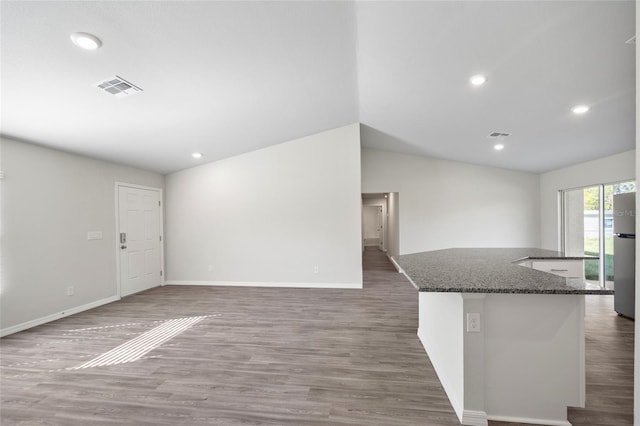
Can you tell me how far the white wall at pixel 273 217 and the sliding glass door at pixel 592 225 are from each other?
4.28m

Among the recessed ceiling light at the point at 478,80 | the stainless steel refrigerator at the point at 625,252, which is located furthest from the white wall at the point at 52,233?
the stainless steel refrigerator at the point at 625,252

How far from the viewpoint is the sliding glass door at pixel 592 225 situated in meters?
4.70

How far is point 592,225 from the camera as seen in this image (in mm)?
5016

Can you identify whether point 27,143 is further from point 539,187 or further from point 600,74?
point 539,187

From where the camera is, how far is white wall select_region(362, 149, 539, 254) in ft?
20.9

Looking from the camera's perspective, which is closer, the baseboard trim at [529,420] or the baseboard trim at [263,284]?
the baseboard trim at [529,420]

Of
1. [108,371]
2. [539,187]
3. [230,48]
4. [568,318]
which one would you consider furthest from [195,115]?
[539,187]

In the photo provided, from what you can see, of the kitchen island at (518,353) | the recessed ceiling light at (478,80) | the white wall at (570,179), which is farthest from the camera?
the white wall at (570,179)

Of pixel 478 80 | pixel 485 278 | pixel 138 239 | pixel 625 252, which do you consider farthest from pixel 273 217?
pixel 625 252

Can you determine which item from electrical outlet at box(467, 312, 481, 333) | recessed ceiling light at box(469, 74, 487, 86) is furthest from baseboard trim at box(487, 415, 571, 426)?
recessed ceiling light at box(469, 74, 487, 86)

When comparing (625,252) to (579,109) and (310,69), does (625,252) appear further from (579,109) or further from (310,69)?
(310,69)

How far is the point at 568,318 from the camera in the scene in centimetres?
169

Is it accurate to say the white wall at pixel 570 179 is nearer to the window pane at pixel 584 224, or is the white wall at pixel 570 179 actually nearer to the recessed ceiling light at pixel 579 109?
the window pane at pixel 584 224

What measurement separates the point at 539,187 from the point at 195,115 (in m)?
7.49
